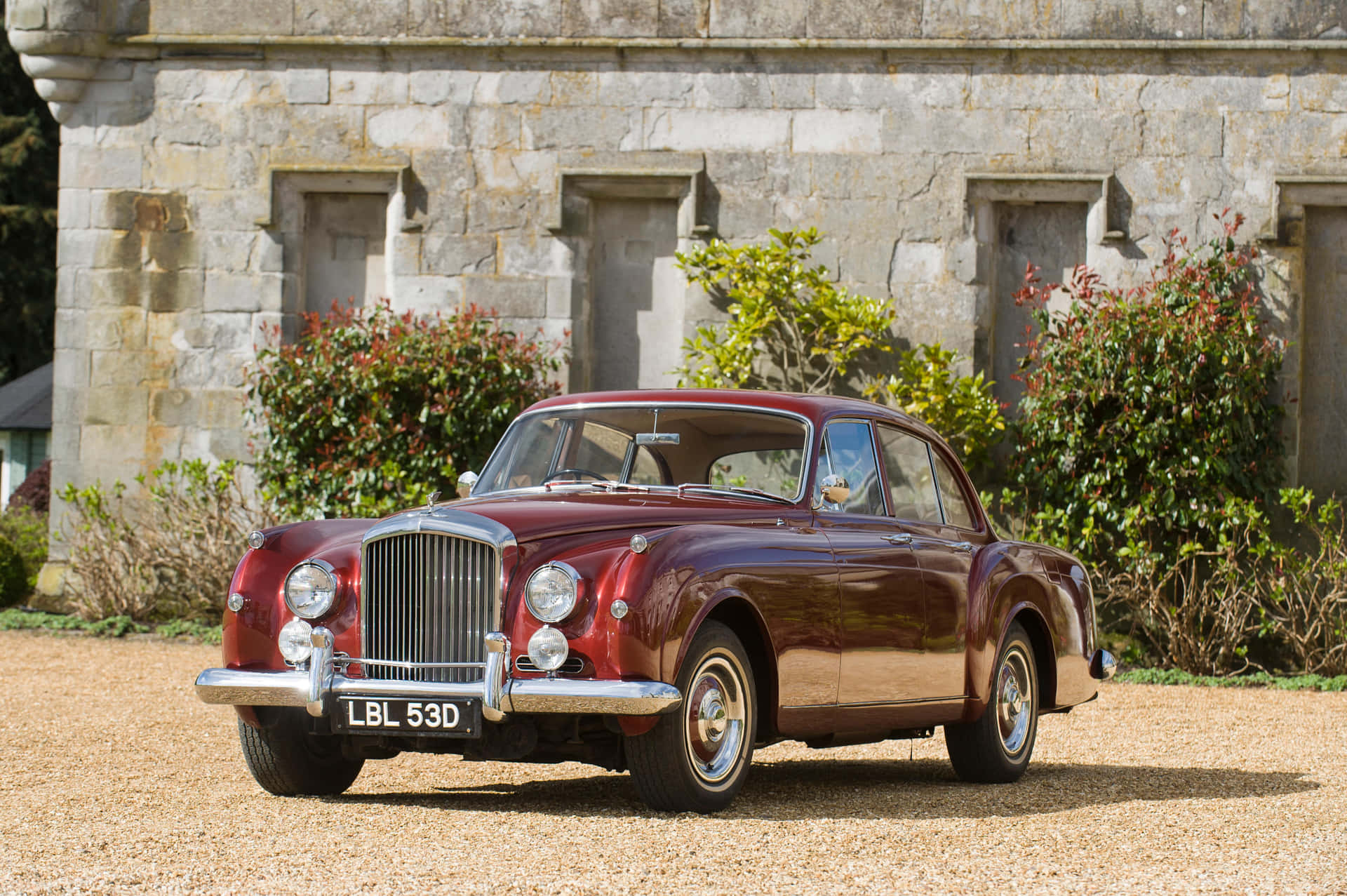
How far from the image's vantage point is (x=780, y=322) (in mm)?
13391

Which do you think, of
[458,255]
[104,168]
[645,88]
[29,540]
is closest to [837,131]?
[645,88]

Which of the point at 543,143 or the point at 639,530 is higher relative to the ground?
the point at 543,143

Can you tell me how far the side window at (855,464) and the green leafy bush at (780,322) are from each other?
5835mm

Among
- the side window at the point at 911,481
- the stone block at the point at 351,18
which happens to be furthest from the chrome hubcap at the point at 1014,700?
the stone block at the point at 351,18

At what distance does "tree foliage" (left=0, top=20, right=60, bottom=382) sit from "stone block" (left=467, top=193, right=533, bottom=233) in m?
21.6

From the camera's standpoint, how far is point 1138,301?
1271cm

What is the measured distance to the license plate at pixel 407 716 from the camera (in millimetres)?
5598

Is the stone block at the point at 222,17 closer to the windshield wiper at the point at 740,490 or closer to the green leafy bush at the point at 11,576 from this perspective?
the green leafy bush at the point at 11,576

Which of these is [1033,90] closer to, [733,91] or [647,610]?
[733,91]

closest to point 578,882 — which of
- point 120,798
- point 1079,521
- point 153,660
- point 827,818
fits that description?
point 827,818

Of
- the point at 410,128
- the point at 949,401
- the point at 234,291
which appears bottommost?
the point at 949,401

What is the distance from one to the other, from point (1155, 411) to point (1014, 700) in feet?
17.1

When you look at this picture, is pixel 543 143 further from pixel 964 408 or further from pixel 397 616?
pixel 397 616

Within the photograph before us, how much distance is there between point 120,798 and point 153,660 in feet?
18.2
